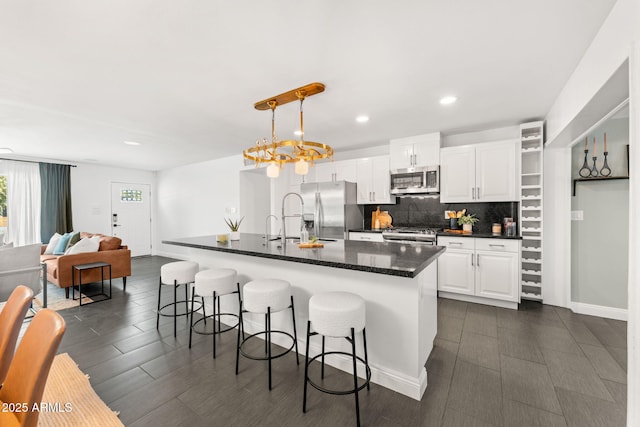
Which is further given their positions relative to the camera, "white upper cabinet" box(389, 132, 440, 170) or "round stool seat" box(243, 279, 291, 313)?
"white upper cabinet" box(389, 132, 440, 170)

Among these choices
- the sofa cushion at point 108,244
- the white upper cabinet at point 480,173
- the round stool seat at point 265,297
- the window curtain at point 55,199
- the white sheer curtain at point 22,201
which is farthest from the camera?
the window curtain at point 55,199

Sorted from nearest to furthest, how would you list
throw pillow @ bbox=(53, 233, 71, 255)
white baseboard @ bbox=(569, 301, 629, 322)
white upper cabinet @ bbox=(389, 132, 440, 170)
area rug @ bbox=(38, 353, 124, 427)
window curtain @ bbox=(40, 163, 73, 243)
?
1. area rug @ bbox=(38, 353, 124, 427)
2. white baseboard @ bbox=(569, 301, 629, 322)
3. white upper cabinet @ bbox=(389, 132, 440, 170)
4. throw pillow @ bbox=(53, 233, 71, 255)
5. window curtain @ bbox=(40, 163, 73, 243)

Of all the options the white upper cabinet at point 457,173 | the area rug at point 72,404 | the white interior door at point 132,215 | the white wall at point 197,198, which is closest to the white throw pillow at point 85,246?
the white wall at point 197,198

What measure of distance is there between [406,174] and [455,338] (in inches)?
99.8

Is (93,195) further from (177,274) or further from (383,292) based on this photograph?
(383,292)

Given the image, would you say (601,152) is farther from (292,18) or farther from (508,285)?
(292,18)

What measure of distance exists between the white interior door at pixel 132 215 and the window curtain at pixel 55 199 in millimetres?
937

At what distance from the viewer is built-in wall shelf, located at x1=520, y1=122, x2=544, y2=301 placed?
A: 356 cm

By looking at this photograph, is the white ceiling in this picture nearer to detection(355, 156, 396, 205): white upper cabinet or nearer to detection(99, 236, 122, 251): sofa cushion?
detection(355, 156, 396, 205): white upper cabinet

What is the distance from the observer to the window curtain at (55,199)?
5969 millimetres

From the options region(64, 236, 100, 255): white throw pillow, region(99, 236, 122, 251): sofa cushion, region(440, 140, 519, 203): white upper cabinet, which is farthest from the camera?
region(99, 236, 122, 251): sofa cushion

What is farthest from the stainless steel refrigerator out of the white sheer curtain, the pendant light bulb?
the white sheer curtain

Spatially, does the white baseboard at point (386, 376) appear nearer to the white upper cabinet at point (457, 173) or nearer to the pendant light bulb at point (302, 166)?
the pendant light bulb at point (302, 166)

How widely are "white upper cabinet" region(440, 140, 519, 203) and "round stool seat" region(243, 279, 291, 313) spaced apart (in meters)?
3.05
